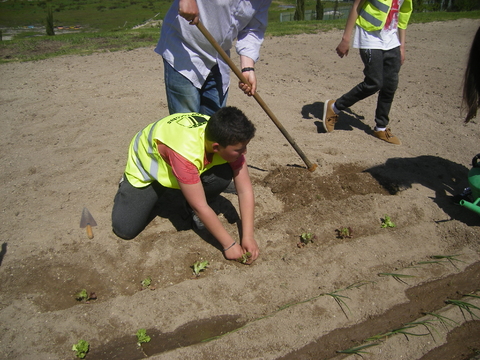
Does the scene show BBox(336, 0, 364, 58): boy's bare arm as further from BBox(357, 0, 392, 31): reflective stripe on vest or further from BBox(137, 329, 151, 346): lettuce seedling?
BBox(137, 329, 151, 346): lettuce seedling

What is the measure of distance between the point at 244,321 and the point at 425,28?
1048 centimetres

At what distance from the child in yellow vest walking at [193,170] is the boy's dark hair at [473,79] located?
1819 millimetres

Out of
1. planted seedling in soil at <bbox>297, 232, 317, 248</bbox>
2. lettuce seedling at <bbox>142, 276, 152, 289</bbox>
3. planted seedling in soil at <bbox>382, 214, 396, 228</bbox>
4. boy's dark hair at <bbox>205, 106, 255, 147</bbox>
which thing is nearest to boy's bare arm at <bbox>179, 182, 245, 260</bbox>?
boy's dark hair at <bbox>205, 106, 255, 147</bbox>

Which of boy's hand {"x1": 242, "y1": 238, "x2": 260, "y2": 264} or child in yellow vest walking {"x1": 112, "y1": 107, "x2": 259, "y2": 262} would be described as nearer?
child in yellow vest walking {"x1": 112, "y1": 107, "x2": 259, "y2": 262}

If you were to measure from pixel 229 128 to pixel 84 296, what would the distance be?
1.49m

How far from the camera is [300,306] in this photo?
8.83ft

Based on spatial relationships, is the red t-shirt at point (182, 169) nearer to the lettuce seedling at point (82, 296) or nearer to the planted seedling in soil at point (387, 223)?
the lettuce seedling at point (82, 296)

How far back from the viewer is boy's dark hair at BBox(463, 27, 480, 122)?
2947mm

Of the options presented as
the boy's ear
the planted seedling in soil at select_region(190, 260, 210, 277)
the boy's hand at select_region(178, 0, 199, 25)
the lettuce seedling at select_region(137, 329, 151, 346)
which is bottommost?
the lettuce seedling at select_region(137, 329, 151, 346)

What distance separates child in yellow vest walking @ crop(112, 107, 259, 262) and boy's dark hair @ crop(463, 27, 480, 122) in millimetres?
1819

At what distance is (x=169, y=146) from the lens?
271 cm

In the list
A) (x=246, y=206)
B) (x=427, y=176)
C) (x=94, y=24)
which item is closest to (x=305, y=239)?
(x=246, y=206)

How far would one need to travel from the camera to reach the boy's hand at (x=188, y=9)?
2645 millimetres

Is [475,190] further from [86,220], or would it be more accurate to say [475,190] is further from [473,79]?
[86,220]
